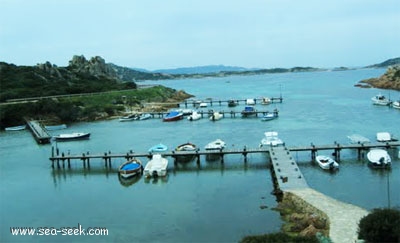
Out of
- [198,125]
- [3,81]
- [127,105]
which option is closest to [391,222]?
[198,125]

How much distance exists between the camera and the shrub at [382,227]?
14.4 metres

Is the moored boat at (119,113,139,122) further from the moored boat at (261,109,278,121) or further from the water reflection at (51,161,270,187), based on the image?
the water reflection at (51,161,270,187)

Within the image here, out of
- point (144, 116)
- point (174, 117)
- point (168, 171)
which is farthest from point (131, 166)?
point (144, 116)

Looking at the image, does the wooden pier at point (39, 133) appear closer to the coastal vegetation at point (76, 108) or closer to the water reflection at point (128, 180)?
the coastal vegetation at point (76, 108)

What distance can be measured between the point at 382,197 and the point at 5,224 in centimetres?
2309

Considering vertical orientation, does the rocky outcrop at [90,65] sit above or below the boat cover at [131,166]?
above

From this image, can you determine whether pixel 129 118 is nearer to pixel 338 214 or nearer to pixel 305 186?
pixel 305 186

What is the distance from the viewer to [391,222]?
14.5m

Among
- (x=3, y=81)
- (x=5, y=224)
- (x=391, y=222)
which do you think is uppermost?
(x=3, y=81)

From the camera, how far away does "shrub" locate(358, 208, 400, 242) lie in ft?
47.4

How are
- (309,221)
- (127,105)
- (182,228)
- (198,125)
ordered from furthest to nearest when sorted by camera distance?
1. (127,105)
2. (198,125)
3. (182,228)
4. (309,221)

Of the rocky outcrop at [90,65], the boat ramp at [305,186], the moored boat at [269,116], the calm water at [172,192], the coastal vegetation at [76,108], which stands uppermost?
the rocky outcrop at [90,65]

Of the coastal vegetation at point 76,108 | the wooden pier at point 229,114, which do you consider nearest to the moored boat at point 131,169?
the wooden pier at point 229,114

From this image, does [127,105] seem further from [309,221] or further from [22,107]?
[309,221]
